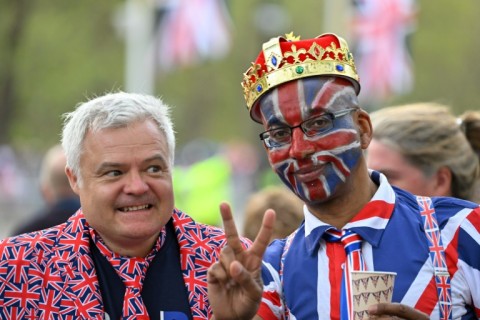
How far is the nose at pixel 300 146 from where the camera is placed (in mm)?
3779

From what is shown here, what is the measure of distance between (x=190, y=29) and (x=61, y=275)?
580 inches

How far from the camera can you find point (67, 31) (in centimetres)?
3419

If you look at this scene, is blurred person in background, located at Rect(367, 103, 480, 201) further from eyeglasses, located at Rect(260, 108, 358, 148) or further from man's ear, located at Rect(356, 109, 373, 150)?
eyeglasses, located at Rect(260, 108, 358, 148)

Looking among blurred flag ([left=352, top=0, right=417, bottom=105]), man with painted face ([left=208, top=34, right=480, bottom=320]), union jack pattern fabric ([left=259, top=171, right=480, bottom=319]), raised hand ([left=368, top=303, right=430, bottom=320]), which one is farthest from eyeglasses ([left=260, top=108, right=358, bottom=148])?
blurred flag ([left=352, top=0, right=417, bottom=105])

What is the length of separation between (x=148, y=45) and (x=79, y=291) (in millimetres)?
17363

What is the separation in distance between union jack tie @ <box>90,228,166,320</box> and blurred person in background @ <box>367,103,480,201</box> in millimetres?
1370

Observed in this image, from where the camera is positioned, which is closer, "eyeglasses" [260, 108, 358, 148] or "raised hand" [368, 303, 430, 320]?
"raised hand" [368, 303, 430, 320]

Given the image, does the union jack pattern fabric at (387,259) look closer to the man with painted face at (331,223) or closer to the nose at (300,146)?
the man with painted face at (331,223)

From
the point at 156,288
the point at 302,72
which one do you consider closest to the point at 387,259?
the point at 302,72

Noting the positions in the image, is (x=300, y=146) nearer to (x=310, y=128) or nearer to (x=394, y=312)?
(x=310, y=128)

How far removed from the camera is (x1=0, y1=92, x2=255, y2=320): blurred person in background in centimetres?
414

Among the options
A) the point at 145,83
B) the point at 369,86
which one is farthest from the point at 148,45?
the point at 369,86

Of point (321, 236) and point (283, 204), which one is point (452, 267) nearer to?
point (321, 236)

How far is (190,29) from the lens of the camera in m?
18.7
